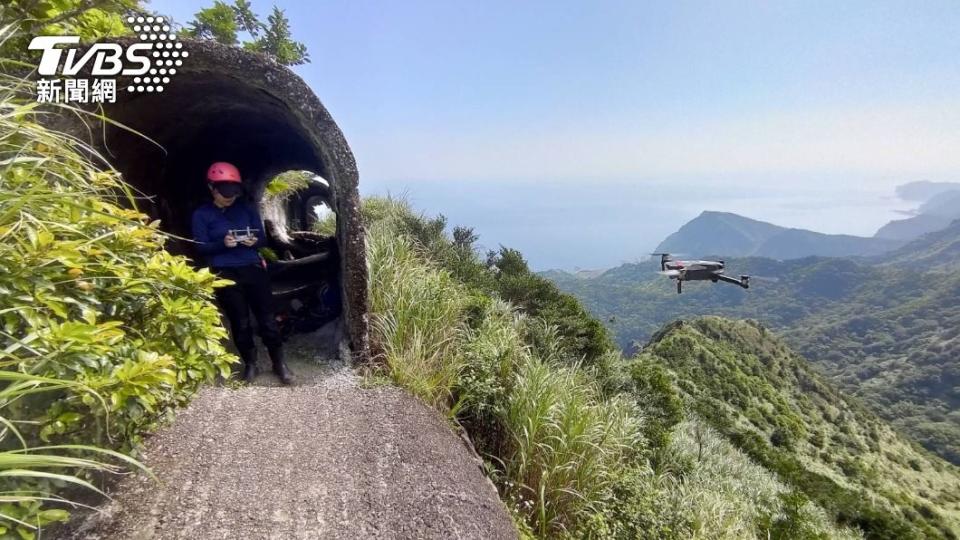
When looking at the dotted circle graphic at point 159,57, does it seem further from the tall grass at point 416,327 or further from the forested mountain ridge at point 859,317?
the forested mountain ridge at point 859,317

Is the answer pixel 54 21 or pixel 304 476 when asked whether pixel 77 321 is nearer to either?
pixel 304 476

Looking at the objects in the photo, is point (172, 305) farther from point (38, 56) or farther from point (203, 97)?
point (203, 97)

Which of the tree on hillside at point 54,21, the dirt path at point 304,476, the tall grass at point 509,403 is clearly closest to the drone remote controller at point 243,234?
the dirt path at point 304,476

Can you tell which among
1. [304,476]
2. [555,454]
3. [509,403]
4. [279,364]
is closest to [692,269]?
[509,403]

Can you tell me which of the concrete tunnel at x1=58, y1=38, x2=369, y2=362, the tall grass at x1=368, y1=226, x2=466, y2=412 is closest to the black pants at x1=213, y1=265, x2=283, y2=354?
the concrete tunnel at x1=58, y1=38, x2=369, y2=362

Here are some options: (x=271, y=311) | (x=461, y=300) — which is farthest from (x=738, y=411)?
(x=271, y=311)

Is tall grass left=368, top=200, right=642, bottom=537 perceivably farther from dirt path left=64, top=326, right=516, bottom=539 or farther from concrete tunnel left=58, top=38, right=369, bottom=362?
dirt path left=64, top=326, right=516, bottom=539
